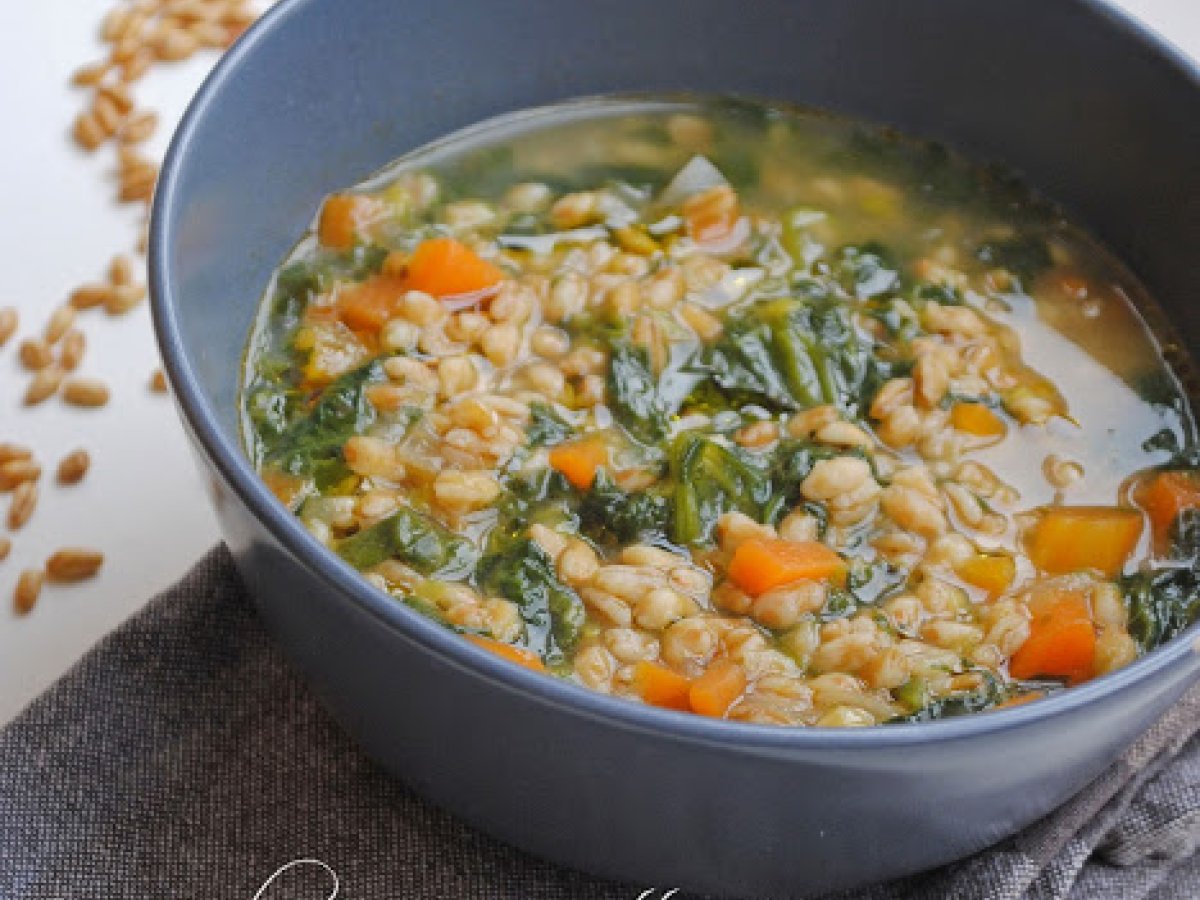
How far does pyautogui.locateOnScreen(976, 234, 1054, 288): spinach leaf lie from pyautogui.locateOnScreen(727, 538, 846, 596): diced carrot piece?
92 centimetres

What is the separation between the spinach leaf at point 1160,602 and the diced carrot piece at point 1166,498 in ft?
0.26

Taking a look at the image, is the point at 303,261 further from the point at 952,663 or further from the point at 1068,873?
the point at 1068,873

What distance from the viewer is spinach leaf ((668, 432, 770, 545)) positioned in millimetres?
3311

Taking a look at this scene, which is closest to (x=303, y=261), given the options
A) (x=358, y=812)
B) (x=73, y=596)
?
(x=73, y=596)

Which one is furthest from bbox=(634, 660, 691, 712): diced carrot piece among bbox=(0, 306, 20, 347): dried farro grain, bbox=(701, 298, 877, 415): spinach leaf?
bbox=(0, 306, 20, 347): dried farro grain

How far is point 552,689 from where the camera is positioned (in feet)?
8.40

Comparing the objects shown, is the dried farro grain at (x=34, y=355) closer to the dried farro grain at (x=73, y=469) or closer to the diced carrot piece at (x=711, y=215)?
the dried farro grain at (x=73, y=469)

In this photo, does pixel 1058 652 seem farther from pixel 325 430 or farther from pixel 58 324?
pixel 58 324

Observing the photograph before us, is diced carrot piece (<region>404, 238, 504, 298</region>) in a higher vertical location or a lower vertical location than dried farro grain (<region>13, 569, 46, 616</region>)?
higher

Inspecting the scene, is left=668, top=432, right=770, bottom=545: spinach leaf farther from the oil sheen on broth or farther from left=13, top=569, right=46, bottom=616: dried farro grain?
left=13, top=569, right=46, bottom=616: dried farro grain

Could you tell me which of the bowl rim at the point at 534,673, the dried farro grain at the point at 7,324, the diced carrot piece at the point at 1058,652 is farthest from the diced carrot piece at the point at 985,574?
Result: the dried farro grain at the point at 7,324

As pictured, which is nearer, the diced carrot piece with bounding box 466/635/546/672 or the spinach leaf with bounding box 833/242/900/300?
the diced carrot piece with bounding box 466/635/546/672

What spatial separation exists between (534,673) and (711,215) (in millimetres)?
1553

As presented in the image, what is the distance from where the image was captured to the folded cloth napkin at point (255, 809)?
10.7ft
